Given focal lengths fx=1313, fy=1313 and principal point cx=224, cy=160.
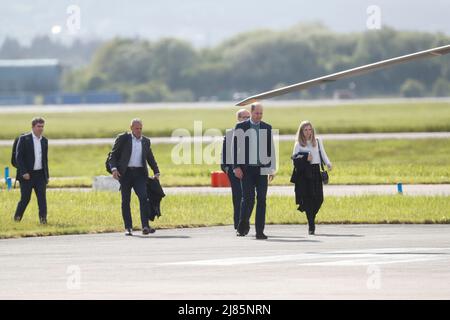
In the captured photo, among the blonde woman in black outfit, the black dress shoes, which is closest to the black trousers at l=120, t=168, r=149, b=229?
the black dress shoes

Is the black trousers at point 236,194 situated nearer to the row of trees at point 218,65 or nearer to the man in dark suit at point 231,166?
the man in dark suit at point 231,166

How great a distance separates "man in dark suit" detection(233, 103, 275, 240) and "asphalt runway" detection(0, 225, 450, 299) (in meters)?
0.56

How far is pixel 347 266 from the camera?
45.8 ft

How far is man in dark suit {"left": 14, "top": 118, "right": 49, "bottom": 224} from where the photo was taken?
20453mm

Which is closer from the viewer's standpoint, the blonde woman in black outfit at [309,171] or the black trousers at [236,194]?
the blonde woman in black outfit at [309,171]

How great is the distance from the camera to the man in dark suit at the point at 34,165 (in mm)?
20453

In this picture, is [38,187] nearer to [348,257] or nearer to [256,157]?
[256,157]

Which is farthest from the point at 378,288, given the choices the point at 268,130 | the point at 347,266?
the point at 268,130

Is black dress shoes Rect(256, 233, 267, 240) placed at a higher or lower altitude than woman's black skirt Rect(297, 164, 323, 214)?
lower

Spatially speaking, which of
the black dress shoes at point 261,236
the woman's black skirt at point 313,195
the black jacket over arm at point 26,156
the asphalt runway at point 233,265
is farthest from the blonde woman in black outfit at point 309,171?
the black jacket over arm at point 26,156

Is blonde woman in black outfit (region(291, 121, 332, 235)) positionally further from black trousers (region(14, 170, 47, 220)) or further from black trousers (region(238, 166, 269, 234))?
black trousers (region(14, 170, 47, 220))

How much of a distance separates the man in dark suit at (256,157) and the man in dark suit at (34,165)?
12.7ft

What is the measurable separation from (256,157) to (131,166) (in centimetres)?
220

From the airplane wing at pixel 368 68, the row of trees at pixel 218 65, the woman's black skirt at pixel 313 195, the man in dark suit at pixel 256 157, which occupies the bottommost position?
the woman's black skirt at pixel 313 195
